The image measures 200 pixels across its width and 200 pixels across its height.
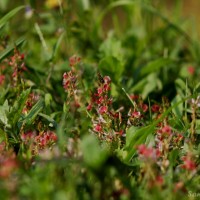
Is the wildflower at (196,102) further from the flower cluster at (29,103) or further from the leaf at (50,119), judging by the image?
the flower cluster at (29,103)

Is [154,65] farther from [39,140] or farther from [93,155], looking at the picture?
[93,155]

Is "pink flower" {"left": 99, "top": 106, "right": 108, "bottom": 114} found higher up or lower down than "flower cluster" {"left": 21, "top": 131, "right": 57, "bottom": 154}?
lower down

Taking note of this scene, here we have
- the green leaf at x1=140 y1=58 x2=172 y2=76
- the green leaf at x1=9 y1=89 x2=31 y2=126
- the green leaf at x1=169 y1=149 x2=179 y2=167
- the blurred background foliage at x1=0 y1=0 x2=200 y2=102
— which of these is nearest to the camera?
the green leaf at x1=169 y1=149 x2=179 y2=167

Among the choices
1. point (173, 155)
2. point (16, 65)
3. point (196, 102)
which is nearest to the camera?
point (173, 155)

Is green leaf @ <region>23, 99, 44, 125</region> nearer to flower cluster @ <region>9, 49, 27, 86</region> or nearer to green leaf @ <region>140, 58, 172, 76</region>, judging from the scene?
flower cluster @ <region>9, 49, 27, 86</region>

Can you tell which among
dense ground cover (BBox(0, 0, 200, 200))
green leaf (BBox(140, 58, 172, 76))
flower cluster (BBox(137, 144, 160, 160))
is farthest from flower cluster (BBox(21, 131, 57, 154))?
green leaf (BBox(140, 58, 172, 76))

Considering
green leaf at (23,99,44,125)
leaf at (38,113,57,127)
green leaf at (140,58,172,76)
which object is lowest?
green leaf at (140,58,172,76)

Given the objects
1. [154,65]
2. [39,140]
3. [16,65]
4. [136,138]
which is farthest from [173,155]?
[154,65]
